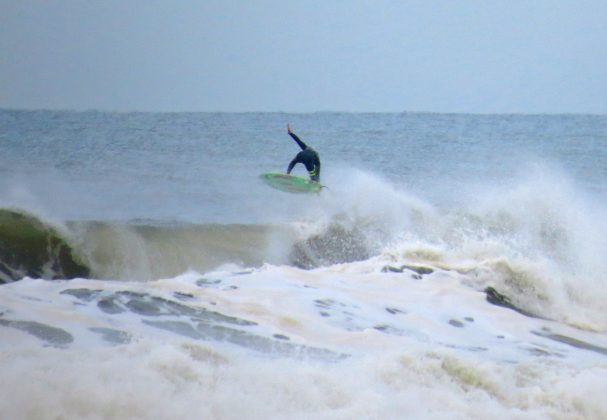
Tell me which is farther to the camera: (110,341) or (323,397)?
(110,341)

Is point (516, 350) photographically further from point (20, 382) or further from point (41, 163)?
point (41, 163)

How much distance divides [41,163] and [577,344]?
20112mm

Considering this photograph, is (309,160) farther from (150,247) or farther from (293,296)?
(293,296)

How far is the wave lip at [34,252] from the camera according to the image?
12.9 metres

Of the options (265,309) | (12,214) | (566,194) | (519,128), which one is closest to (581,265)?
(566,194)

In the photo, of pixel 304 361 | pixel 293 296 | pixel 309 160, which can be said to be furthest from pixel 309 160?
pixel 304 361

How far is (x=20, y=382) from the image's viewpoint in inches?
245

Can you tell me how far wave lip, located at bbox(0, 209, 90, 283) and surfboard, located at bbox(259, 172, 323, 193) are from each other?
467cm

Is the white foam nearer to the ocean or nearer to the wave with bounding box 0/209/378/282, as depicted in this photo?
the ocean

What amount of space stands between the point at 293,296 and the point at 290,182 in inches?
307

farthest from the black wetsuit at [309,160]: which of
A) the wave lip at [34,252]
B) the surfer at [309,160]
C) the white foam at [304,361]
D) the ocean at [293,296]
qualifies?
the white foam at [304,361]

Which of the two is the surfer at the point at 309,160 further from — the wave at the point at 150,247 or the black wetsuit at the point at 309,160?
the wave at the point at 150,247

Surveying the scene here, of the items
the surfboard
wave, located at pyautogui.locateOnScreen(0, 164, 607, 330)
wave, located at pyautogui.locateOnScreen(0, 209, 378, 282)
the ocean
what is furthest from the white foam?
the surfboard

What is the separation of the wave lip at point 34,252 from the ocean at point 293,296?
39 mm
